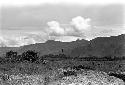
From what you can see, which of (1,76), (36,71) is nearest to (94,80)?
(36,71)

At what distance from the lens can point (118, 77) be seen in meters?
48.5

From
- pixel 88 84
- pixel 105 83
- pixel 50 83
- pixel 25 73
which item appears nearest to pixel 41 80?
pixel 50 83

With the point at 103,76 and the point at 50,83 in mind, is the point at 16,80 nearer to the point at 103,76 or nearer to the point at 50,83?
the point at 50,83

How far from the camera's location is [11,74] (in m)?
45.1

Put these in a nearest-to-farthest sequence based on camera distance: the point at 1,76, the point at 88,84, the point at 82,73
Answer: the point at 88,84 < the point at 1,76 < the point at 82,73

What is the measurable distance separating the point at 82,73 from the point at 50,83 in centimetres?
716

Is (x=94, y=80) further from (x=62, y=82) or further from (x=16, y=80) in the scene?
(x=16, y=80)

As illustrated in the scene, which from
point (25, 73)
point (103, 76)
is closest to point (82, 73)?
point (103, 76)

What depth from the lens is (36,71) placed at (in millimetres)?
48625

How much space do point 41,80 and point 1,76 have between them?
6917mm

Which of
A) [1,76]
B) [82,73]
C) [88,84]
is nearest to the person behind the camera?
[88,84]

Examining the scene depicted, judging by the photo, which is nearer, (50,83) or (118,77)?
(50,83)

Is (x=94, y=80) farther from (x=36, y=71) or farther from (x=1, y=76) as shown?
(x=1, y=76)

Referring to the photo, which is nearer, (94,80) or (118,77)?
(94,80)
